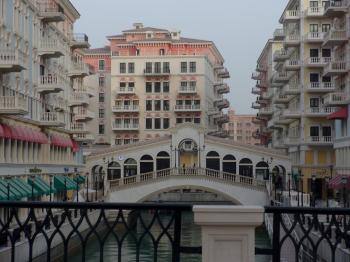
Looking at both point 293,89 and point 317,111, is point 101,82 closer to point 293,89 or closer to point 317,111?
point 293,89

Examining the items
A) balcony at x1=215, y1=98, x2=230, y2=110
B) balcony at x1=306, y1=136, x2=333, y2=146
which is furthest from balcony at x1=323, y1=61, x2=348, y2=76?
balcony at x1=215, y1=98, x2=230, y2=110

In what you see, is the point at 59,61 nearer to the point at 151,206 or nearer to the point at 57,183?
the point at 57,183

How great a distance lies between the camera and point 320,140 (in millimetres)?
56125

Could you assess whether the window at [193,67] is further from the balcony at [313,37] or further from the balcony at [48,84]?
the balcony at [48,84]

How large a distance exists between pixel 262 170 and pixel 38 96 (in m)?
29.2

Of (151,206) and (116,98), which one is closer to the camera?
(151,206)

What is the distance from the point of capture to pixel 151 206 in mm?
6754

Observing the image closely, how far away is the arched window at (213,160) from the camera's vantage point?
214ft

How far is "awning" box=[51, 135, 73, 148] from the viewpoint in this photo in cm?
4547

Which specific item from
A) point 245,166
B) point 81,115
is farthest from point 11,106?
point 245,166

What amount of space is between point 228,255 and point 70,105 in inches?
1846

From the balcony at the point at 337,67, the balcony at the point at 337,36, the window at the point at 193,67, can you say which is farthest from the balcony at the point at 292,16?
the window at the point at 193,67

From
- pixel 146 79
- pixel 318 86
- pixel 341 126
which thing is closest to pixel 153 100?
pixel 146 79

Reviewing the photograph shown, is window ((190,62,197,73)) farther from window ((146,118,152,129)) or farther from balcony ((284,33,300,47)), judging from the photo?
balcony ((284,33,300,47))
